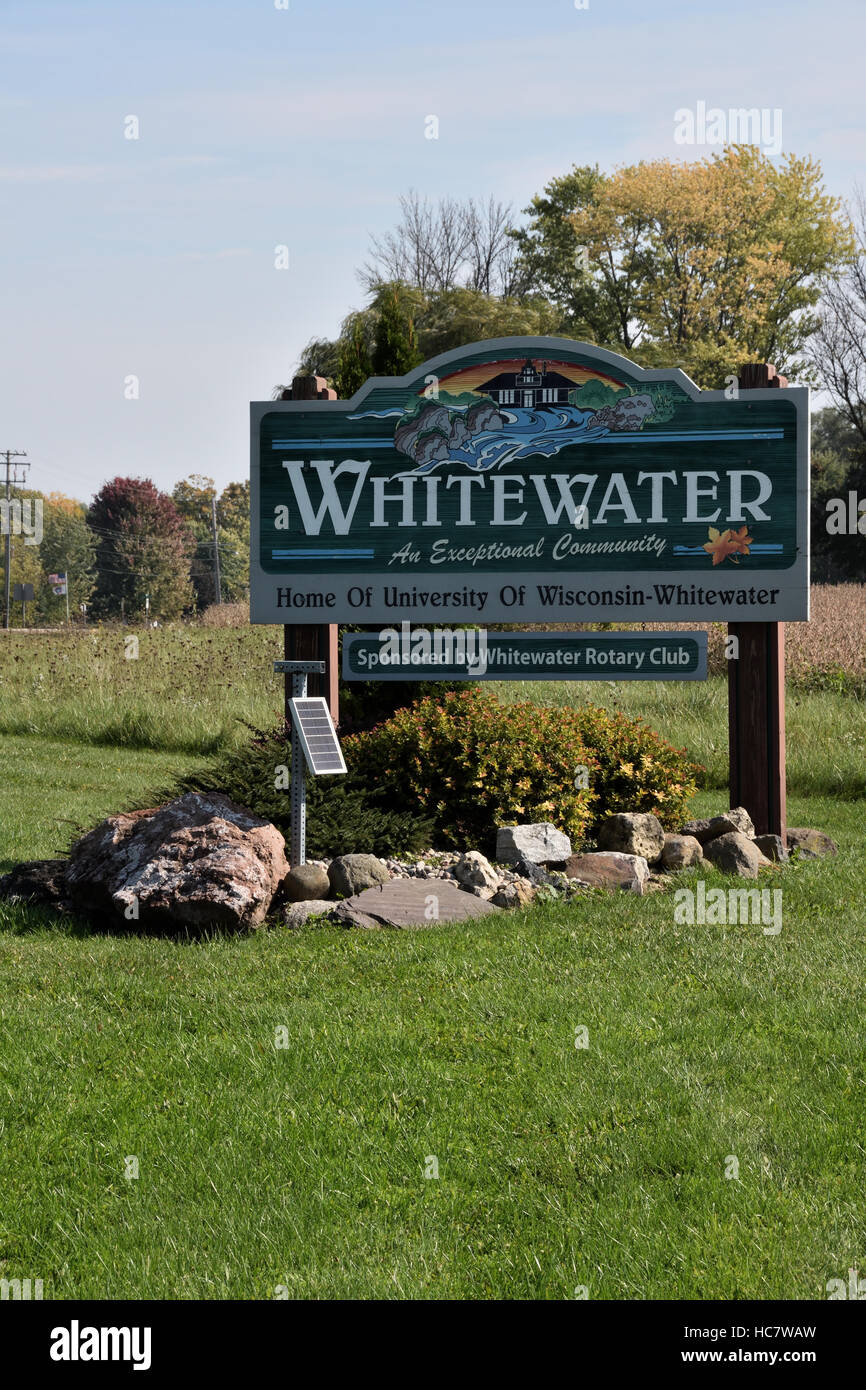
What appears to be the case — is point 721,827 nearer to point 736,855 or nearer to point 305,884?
point 736,855

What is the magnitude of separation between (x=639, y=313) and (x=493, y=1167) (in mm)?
41142

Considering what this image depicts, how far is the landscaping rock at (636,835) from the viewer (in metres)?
9.22

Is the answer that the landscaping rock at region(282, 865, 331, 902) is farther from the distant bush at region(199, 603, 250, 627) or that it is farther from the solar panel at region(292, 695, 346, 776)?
the distant bush at region(199, 603, 250, 627)

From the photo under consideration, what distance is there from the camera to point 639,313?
42.2 metres

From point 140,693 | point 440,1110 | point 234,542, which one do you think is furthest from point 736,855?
point 234,542

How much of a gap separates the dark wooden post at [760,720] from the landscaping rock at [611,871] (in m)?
1.89

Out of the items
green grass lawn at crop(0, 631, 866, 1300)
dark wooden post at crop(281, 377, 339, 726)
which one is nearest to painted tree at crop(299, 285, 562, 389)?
dark wooden post at crop(281, 377, 339, 726)

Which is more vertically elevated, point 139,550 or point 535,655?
point 139,550

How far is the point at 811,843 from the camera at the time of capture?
10156 mm

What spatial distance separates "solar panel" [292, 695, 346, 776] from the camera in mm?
8039

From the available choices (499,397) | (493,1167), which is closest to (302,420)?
(499,397)

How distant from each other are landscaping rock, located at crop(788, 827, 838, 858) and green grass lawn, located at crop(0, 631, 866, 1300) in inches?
90.7

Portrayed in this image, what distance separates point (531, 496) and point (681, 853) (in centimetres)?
322
